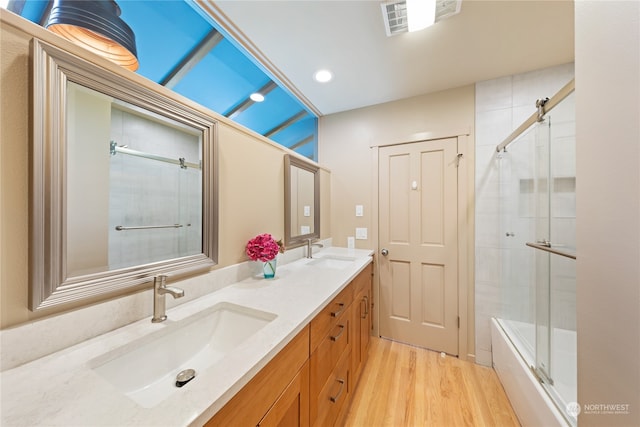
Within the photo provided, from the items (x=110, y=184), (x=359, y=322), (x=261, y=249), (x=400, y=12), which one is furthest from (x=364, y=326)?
(x=400, y=12)

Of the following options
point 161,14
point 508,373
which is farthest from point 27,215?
point 508,373

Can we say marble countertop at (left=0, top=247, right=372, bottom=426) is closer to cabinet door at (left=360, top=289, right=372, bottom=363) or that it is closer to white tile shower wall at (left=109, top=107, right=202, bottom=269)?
white tile shower wall at (left=109, top=107, right=202, bottom=269)

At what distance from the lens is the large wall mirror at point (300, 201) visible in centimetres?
181

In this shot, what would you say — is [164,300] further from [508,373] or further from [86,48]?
[508,373]

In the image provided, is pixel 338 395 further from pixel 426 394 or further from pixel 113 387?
pixel 113 387

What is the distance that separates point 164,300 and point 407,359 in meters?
2.03

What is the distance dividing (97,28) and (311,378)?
1588mm

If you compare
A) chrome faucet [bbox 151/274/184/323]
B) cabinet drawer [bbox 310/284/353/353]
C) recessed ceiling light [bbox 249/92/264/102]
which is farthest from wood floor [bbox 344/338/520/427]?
recessed ceiling light [bbox 249/92/264/102]

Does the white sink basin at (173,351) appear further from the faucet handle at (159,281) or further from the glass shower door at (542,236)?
the glass shower door at (542,236)

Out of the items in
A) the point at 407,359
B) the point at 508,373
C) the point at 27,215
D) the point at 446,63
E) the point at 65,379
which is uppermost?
the point at 446,63

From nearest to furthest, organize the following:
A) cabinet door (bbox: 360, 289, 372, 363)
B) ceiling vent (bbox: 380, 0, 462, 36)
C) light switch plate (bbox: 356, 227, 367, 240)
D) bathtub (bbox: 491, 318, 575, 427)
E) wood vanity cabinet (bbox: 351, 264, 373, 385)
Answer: bathtub (bbox: 491, 318, 575, 427) < ceiling vent (bbox: 380, 0, 462, 36) < wood vanity cabinet (bbox: 351, 264, 373, 385) < cabinet door (bbox: 360, 289, 372, 363) < light switch plate (bbox: 356, 227, 367, 240)

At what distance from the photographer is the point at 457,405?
1.46 m

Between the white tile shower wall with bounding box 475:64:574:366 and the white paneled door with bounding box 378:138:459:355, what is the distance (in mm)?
180

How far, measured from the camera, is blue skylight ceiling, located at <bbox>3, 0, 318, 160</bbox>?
1.02 meters
